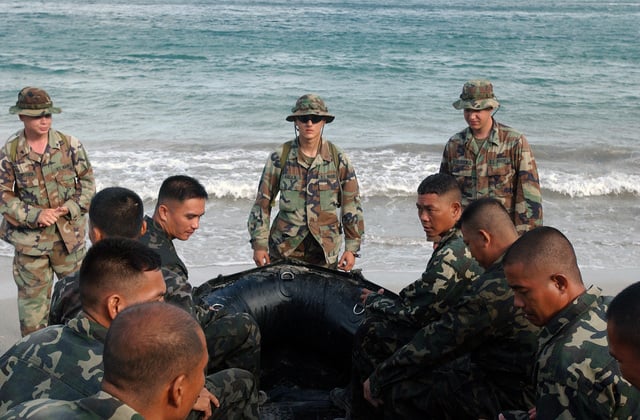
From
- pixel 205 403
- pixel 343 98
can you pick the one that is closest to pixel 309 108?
pixel 205 403

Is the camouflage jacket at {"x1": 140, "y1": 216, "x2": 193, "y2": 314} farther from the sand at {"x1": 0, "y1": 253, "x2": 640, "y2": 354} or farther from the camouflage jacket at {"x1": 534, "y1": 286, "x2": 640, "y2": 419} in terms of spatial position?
the sand at {"x1": 0, "y1": 253, "x2": 640, "y2": 354}

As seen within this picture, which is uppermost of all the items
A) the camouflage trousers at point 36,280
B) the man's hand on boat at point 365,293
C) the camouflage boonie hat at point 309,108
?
the camouflage boonie hat at point 309,108

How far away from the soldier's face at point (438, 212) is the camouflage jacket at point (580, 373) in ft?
4.20

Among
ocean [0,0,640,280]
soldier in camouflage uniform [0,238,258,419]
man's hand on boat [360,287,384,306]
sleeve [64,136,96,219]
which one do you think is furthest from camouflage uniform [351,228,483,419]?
ocean [0,0,640,280]

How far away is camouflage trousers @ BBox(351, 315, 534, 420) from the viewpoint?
354 centimetres

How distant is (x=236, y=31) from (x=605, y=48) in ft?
42.9

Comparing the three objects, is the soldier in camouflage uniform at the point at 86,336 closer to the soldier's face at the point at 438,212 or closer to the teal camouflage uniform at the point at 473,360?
the teal camouflage uniform at the point at 473,360

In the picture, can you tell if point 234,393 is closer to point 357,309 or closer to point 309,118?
point 357,309

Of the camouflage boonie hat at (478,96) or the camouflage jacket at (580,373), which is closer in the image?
the camouflage jacket at (580,373)

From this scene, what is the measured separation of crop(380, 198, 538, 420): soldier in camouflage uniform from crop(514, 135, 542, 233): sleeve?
1.83 m

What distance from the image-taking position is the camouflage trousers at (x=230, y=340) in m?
3.86

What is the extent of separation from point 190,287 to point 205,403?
660 millimetres

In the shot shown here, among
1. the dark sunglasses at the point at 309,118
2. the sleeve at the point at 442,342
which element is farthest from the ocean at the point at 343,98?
the sleeve at the point at 442,342

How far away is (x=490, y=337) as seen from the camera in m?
3.55
